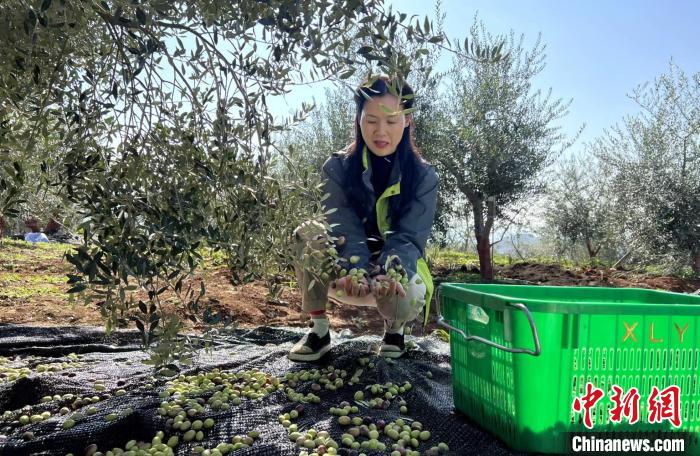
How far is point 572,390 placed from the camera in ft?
6.89

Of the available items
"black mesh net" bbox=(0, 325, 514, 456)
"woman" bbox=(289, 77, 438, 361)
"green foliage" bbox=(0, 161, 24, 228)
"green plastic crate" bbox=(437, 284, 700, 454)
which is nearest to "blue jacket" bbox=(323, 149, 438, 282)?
"woman" bbox=(289, 77, 438, 361)

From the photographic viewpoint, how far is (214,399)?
2787 millimetres

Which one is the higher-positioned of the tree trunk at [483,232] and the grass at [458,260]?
the tree trunk at [483,232]

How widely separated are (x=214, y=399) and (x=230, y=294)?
4448 mm

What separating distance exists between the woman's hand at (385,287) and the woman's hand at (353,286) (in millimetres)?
51

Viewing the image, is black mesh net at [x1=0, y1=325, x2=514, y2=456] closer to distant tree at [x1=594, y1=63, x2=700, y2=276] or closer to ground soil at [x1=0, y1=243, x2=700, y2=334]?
ground soil at [x1=0, y1=243, x2=700, y2=334]

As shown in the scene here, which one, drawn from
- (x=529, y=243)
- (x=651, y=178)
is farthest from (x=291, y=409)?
(x=529, y=243)

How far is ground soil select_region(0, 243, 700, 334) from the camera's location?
5602mm

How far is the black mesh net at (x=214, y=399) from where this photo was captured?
241cm

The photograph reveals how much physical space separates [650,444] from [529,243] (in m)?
17.1

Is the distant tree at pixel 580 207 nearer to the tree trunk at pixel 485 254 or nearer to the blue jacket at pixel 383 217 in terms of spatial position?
the tree trunk at pixel 485 254

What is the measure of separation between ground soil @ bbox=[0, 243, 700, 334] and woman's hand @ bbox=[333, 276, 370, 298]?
314 mm

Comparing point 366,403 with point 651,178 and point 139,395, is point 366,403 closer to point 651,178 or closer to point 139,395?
point 139,395

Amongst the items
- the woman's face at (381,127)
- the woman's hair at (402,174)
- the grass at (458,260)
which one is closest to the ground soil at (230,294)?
the grass at (458,260)
